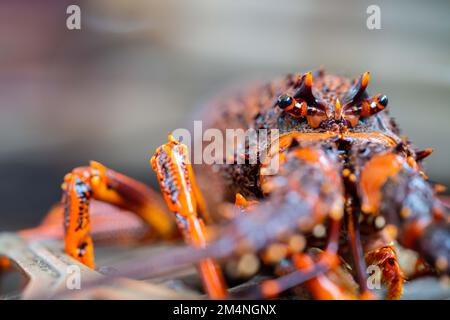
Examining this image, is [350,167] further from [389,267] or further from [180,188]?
[180,188]

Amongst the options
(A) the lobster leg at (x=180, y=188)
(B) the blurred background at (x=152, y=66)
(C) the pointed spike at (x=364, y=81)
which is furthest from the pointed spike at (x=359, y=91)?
(B) the blurred background at (x=152, y=66)

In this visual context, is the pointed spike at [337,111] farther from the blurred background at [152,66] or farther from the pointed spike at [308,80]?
the blurred background at [152,66]

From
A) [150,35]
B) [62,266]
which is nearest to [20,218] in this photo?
[150,35]

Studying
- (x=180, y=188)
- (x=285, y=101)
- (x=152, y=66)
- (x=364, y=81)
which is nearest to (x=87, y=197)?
(x=180, y=188)

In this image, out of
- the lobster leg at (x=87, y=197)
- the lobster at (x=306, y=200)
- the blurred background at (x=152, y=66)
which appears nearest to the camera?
the lobster at (x=306, y=200)

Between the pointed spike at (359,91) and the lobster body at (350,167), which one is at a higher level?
the pointed spike at (359,91)

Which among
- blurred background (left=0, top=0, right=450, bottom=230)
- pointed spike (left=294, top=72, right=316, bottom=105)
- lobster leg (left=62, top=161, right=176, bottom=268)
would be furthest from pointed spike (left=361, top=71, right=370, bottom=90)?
blurred background (left=0, top=0, right=450, bottom=230)
